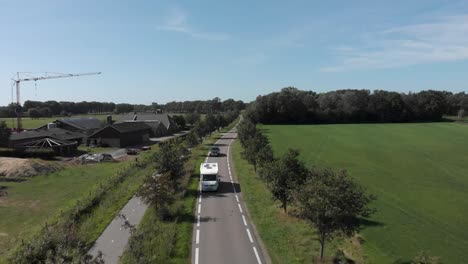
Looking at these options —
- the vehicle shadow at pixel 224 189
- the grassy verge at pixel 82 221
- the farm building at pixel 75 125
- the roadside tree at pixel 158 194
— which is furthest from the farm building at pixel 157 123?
the roadside tree at pixel 158 194

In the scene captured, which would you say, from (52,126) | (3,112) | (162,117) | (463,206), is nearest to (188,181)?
(463,206)

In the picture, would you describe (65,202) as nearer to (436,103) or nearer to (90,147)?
(90,147)

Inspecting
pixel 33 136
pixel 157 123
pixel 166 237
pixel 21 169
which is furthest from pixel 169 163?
pixel 157 123

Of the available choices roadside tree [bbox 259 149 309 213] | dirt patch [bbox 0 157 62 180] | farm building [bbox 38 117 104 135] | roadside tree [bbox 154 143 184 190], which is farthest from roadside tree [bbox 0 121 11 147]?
roadside tree [bbox 259 149 309 213]

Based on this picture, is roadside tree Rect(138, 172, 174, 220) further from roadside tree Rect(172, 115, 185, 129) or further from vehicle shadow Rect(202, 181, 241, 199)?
roadside tree Rect(172, 115, 185, 129)

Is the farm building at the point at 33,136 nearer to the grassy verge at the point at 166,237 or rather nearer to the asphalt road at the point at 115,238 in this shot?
the asphalt road at the point at 115,238
